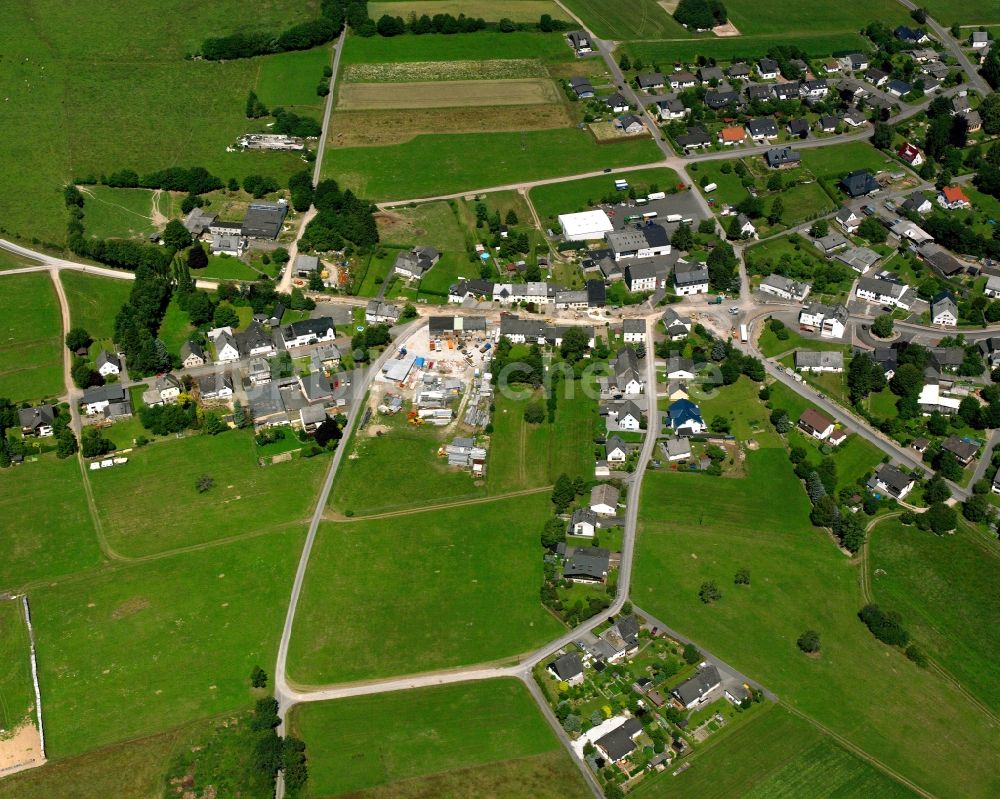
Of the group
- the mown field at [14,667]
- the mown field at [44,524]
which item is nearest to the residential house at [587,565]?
the mown field at [44,524]

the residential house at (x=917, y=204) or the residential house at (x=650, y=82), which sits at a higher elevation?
the residential house at (x=650, y=82)

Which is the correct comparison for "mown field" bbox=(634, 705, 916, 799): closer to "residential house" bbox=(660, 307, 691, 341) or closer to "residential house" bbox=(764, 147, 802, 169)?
"residential house" bbox=(660, 307, 691, 341)

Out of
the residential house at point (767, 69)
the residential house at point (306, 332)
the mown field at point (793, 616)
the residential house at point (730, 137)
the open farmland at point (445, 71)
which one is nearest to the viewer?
the mown field at point (793, 616)

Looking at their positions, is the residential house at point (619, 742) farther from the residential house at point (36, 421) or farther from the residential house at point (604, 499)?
the residential house at point (36, 421)

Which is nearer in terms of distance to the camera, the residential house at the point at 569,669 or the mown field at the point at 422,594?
the residential house at the point at 569,669

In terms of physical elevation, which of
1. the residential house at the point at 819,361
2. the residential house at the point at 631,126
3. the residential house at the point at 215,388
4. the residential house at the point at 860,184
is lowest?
the residential house at the point at 215,388

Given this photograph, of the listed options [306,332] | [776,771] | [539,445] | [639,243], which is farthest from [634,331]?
[776,771]

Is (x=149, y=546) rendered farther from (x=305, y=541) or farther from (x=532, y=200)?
(x=532, y=200)
